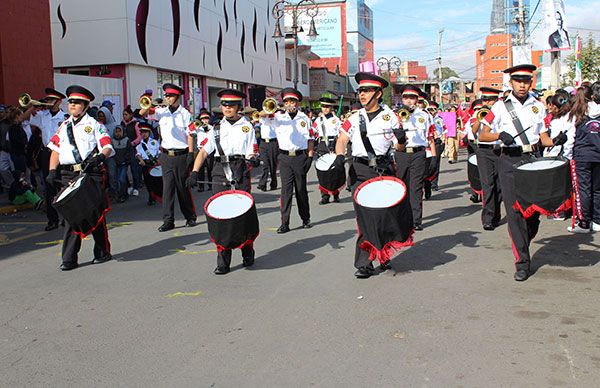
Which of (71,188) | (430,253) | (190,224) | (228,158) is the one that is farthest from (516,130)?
(190,224)

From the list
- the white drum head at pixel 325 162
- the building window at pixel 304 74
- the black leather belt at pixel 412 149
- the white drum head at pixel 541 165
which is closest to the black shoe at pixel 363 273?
the white drum head at pixel 541 165

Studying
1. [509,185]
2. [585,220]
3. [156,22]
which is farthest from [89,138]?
[156,22]

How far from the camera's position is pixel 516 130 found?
716cm

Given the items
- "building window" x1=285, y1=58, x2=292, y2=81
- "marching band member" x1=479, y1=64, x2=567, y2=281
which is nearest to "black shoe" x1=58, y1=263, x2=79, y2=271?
"marching band member" x1=479, y1=64, x2=567, y2=281

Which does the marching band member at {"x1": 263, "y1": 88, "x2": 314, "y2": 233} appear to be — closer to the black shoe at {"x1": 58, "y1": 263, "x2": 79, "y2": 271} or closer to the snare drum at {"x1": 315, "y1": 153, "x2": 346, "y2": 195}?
the snare drum at {"x1": 315, "y1": 153, "x2": 346, "y2": 195}

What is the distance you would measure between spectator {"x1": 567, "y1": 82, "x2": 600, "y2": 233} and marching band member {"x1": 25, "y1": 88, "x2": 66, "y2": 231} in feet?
25.9

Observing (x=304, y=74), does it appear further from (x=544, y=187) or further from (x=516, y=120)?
(x=544, y=187)

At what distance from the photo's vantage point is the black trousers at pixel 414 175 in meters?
9.88

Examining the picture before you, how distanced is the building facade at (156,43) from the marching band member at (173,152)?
1400cm

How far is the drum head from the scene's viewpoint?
6527 mm

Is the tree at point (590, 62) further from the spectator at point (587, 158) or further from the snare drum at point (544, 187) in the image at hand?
the snare drum at point (544, 187)

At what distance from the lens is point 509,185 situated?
6859mm

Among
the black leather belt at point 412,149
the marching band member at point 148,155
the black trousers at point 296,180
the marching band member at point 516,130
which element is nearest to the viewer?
the marching band member at point 516,130

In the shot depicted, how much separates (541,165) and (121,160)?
10186 millimetres
